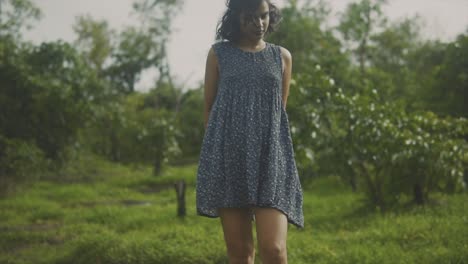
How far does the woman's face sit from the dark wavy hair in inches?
0.8

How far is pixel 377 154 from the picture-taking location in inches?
260

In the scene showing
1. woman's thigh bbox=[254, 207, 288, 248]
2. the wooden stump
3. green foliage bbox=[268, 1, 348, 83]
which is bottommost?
the wooden stump

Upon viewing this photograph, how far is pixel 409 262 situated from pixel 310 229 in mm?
1930

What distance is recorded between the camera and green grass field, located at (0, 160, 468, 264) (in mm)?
4703

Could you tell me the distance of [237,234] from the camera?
255cm

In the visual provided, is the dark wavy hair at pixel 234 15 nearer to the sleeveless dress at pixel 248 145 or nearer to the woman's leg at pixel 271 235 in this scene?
the sleeveless dress at pixel 248 145

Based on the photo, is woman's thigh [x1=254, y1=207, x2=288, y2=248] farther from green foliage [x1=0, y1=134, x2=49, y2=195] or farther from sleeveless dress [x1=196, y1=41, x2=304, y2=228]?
green foliage [x1=0, y1=134, x2=49, y2=195]

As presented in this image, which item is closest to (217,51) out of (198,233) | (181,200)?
(198,233)

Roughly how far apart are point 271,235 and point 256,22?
993 millimetres

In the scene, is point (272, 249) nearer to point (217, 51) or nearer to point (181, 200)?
point (217, 51)

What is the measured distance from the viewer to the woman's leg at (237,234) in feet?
8.39

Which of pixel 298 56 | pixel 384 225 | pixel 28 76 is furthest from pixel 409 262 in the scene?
pixel 298 56

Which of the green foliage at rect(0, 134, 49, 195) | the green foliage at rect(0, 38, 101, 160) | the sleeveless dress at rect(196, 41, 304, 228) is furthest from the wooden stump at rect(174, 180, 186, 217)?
the green foliage at rect(0, 38, 101, 160)

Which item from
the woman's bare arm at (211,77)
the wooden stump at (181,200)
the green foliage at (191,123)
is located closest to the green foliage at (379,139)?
the wooden stump at (181,200)
